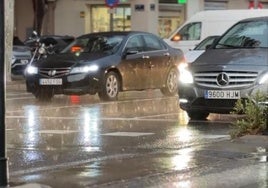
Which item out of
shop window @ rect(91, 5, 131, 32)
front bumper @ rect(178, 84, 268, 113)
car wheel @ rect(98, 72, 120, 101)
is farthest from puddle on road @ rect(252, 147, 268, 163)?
shop window @ rect(91, 5, 131, 32)

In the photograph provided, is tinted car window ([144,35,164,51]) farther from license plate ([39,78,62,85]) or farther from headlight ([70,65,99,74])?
license plate ([39,78,62,85])

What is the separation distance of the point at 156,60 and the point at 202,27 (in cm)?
729

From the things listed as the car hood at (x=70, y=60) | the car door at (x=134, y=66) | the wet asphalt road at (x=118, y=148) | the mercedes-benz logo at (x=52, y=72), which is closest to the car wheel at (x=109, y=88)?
the car door at (x=134, y=66)

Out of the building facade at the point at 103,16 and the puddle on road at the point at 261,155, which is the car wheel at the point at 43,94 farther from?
the building facade at the point at 103,16

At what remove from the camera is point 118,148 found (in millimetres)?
9953

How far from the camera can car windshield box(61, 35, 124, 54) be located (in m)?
17.7

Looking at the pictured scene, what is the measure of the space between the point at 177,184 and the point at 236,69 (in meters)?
4.97

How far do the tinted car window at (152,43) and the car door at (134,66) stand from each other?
196mm

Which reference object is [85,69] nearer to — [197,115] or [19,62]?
[197,115]

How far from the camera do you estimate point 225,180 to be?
303 inches

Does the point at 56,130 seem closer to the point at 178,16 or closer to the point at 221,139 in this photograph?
the point at 221,139

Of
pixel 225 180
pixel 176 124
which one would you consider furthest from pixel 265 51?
pixel 225 180

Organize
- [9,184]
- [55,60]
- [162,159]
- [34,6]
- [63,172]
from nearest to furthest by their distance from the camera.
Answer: [9,184] → [63,172] → [162,159] → [55,60] → [34,6]

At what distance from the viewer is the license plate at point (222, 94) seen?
39.6 feet
